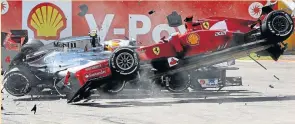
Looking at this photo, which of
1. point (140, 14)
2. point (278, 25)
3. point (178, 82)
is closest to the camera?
point (278, 25)

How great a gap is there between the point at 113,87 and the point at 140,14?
77.0 inches

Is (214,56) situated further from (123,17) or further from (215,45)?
(123,17)

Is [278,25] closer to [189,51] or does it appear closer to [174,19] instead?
[189,51]

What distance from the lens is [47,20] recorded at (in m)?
12.8

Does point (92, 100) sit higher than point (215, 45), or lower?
lower

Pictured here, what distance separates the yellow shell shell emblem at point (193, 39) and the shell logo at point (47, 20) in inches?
113

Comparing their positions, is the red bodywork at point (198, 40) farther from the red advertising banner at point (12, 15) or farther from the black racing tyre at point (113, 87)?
the red advertising banner at point (12, 15)

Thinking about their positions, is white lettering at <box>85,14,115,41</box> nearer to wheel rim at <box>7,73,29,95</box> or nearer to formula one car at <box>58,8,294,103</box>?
formula one car at <box>58,8,294,103</box>

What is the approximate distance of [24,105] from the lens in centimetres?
1278

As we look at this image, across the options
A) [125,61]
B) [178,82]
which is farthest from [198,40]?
[125,61]

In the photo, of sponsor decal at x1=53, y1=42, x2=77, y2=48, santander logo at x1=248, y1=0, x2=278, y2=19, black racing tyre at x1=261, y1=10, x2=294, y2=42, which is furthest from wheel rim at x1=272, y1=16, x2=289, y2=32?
sponsor decal at x1=53, y1=42, x2=77, y2=48

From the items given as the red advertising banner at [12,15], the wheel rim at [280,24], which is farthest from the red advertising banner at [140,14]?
the red advertising banner at [12,15]

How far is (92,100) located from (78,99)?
0.46 meters

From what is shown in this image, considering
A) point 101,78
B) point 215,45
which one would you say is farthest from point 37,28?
point 215,45
